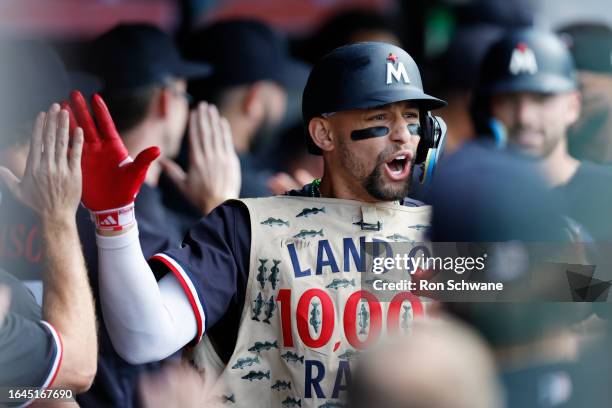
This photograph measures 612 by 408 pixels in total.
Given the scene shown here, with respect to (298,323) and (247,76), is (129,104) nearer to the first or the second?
(247,76)

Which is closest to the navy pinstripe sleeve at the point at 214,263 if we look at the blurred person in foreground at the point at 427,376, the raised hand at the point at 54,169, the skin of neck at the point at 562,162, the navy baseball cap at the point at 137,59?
the raised hand at the point at 54,169

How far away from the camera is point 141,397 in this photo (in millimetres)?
4281

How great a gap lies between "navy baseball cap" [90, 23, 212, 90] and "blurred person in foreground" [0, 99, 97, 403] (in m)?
1.27

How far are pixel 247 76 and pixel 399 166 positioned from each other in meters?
1.73

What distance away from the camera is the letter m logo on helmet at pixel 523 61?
4836 millimetres

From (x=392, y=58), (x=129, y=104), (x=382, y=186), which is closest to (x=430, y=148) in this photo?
(x=382, y=186)

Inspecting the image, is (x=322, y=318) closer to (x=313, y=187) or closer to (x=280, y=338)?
(x=280, y=338)

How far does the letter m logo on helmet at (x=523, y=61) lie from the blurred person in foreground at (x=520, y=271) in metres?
2.34

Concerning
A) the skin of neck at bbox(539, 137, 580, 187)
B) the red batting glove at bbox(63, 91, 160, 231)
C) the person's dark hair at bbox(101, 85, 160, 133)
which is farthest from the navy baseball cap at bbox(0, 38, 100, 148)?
the skin of neck at bbox(539, 137, 580, 187)

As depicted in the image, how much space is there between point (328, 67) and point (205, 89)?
1554 millimetres

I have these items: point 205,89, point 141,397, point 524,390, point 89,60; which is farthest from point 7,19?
point 524,390

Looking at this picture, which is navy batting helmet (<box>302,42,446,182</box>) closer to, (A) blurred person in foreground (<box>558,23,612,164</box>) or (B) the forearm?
(B) the forearm

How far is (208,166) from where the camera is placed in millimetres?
4875

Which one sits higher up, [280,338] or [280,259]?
[280,259]
